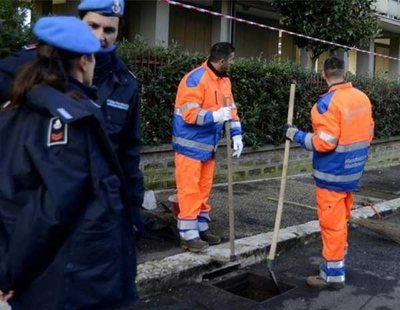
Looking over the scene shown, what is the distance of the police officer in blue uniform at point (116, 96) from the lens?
2.83 m

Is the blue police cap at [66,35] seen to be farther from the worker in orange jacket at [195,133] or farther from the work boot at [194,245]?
the work boot at [194,245]

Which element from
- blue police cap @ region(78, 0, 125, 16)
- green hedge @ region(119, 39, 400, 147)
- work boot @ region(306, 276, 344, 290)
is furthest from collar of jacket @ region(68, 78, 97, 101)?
green hedge @ region(119, 39, 400, 147)

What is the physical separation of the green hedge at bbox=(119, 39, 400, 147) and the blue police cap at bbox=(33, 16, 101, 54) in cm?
484

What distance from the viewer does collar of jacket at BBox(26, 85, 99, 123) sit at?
2.00 m

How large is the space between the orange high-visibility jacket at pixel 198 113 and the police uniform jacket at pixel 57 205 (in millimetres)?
3029

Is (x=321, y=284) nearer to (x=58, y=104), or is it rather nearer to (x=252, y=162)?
(x=58, y=104)

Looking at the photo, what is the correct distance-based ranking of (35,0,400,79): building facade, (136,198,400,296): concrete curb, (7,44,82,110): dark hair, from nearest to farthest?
(7,44,82,110): dark hair, (136,198,400,296): concrete curb, (35,0,400,79): building facade

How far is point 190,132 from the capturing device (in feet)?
17.3

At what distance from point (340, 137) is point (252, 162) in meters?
4.74

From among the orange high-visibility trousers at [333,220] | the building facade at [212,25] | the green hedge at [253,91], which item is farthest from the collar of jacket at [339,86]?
the building facade at [212,25]

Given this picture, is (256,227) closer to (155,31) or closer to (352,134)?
(352,134)

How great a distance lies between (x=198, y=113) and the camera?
5137 millimetres

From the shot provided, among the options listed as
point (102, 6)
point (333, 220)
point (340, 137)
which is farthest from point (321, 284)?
point (102, 6)

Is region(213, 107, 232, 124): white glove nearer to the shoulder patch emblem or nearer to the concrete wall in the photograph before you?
the concrete wall
